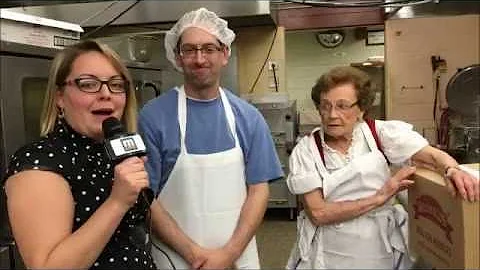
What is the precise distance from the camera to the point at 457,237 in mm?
614

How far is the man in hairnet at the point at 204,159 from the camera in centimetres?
89

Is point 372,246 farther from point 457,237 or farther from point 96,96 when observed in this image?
point 96,96

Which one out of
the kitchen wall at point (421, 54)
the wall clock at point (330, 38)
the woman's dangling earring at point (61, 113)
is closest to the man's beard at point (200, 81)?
the woman's dangling earring at point (61, 113)

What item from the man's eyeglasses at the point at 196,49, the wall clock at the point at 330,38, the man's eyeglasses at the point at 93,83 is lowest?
the man's eyeglasses at the point at 93,83

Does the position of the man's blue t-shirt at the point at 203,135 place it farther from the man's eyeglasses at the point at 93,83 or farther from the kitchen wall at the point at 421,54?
the kitchen wall at the point at 421,54

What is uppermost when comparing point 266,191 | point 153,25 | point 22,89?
point 153,25

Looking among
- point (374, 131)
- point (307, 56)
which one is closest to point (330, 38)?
point (307, 56)

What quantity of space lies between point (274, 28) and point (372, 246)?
234 cm

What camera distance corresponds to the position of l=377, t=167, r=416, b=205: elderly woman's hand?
82 centimetres

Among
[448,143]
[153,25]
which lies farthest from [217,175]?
[153,25]

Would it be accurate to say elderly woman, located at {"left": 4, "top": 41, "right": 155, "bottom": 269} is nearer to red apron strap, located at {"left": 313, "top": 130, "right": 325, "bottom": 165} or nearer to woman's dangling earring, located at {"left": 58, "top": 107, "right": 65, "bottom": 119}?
woman's dangling earring, located at {"left": 58, "top": 107, "right": 65, "bottom": 119}

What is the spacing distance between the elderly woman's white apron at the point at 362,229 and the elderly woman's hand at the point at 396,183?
3cm

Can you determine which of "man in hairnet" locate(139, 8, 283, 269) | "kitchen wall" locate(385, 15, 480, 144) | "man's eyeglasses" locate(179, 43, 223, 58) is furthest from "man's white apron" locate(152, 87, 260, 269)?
"kitchen wall" locate(385, 15, 480, 144)

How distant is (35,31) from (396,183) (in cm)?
76
